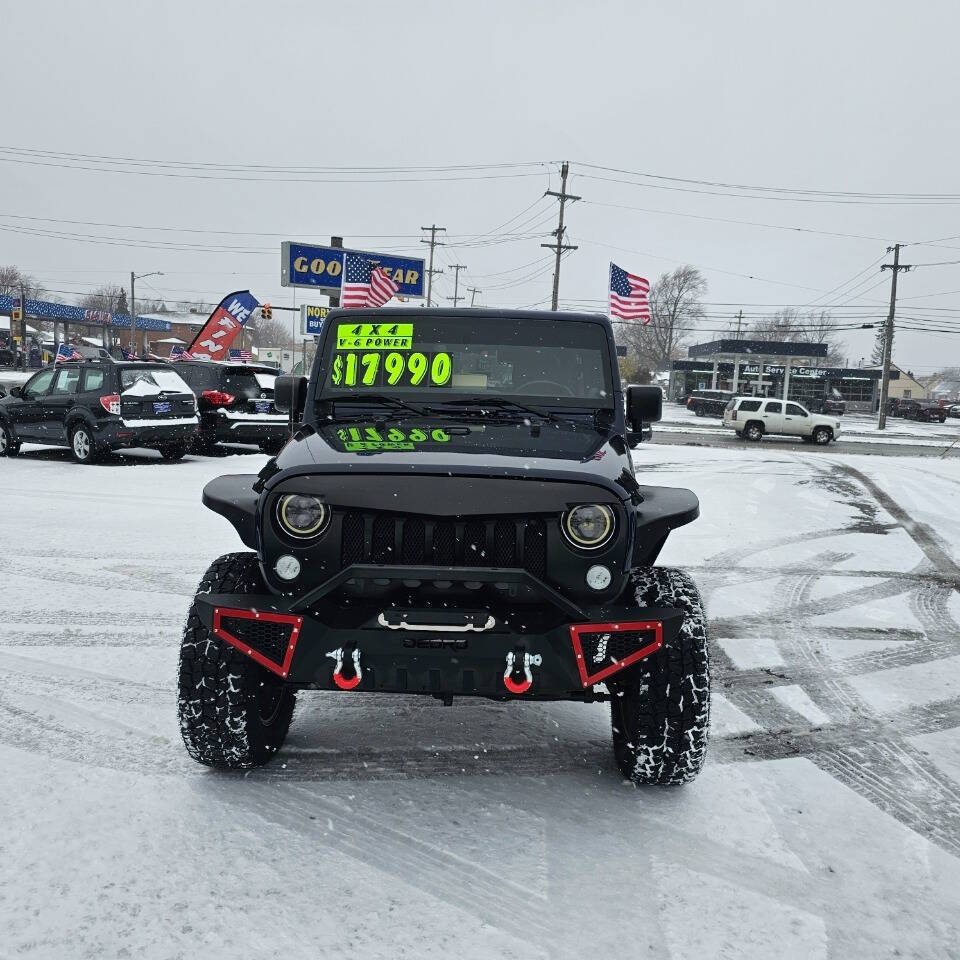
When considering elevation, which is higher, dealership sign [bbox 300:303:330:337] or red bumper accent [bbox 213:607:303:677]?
dealership sign [bbox 300:303:330:337]

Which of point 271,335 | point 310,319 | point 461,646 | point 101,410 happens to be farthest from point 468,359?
point 271,335

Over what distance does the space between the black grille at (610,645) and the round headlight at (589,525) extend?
11.8 inches

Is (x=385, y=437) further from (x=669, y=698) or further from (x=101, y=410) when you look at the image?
(x=101, y=410)

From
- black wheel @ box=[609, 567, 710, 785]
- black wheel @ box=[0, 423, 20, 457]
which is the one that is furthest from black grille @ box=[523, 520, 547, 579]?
black wheel @ box=[0, 423, 20, 457]

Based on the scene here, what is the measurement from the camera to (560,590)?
298 cm

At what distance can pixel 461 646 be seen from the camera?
2863mm

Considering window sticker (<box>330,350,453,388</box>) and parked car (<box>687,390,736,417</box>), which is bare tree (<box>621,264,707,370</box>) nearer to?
parked car (<box>687,390,736,417</box>)

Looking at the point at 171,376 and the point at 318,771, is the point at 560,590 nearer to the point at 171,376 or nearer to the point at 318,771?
the point at 318,771

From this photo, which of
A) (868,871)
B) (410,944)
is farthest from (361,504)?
(868,871)

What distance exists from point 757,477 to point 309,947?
13.9 meters

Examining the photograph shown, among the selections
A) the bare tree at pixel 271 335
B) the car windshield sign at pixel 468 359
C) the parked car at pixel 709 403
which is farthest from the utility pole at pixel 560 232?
the bare tree at pixel 271 335

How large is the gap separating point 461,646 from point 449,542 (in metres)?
0.36

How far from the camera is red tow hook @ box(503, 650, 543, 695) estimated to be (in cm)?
285

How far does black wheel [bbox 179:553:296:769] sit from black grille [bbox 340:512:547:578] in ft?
1.86
